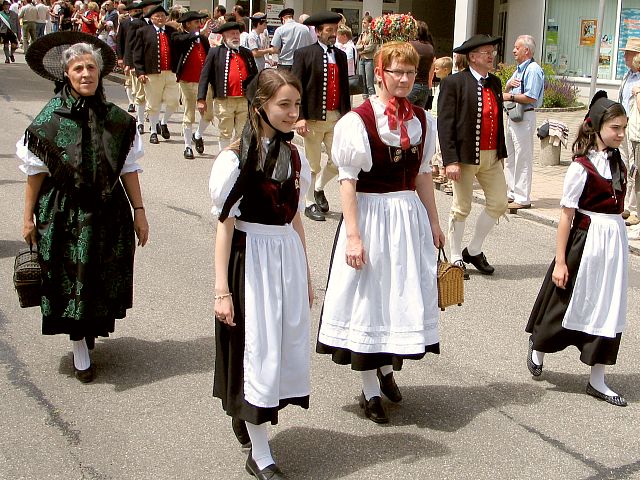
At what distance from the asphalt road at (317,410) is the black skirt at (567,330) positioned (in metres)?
0.28

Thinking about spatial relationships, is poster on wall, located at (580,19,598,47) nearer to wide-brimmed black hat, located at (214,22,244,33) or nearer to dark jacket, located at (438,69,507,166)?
wide-brimmed black hat, located at (214,22,244,33)

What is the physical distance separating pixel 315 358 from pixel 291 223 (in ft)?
5.74

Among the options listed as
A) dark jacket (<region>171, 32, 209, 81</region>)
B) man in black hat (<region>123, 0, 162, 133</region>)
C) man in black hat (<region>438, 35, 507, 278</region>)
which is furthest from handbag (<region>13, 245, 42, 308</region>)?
man in black hat (<region>123, 0, 162, 133</region>)

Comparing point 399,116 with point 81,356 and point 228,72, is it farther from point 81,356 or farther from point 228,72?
point 228,72

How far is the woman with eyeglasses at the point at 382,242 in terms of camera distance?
466cm

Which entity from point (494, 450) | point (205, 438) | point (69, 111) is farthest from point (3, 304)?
point (494, 450)

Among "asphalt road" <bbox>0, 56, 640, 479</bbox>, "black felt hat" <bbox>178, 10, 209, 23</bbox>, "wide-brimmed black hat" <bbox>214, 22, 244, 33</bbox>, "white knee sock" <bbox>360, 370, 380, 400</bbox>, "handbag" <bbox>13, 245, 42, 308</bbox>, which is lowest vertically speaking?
"asphalt road" <bbox>0, 56, 640, 479</bbox>

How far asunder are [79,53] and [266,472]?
251cm

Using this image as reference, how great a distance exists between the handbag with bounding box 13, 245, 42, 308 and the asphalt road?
20.1 inches

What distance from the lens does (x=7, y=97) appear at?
19.1 m

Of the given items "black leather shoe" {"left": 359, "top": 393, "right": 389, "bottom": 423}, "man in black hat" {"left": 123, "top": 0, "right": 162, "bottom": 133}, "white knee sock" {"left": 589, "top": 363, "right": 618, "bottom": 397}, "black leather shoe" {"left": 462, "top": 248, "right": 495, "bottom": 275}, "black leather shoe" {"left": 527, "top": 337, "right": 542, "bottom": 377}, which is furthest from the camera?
"man in black hat" {"left": 123, "top": 0, "right": 162, "bottom": 133}

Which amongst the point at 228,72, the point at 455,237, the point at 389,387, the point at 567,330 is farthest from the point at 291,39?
the point at 389,387

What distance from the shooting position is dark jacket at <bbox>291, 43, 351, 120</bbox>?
30.1 ft

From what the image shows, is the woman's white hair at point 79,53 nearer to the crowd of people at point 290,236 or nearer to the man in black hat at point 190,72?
the crowd of people at point 290,236
